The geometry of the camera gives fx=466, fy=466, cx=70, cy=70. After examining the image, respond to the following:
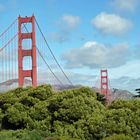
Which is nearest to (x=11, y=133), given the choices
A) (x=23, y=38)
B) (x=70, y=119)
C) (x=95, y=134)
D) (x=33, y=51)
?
(x=70, y=119)

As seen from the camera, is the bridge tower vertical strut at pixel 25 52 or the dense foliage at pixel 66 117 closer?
the dense foliage at pixel 66 117

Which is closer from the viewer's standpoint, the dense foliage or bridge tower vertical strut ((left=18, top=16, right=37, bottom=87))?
the dense foliage

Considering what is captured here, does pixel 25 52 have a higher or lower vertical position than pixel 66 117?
higher

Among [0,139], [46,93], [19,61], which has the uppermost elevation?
[19,61]

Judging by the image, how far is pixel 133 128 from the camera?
493 inches

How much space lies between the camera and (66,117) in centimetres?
1401

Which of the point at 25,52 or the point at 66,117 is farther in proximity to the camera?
the point at 25,52

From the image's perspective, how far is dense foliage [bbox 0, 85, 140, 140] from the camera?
41.3 ft

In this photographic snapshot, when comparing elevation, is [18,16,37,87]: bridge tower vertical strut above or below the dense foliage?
above

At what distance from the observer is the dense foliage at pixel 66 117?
41.3 ft

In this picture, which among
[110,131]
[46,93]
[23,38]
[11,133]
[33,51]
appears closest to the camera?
[110,131]

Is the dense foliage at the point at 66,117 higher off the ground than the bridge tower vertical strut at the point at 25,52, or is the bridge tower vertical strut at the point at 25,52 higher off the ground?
the bridge tower vertical strut at the point at 25,52

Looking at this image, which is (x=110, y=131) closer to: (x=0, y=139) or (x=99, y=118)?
(x=99, y=118)

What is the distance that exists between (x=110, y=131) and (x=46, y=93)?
4.09m
